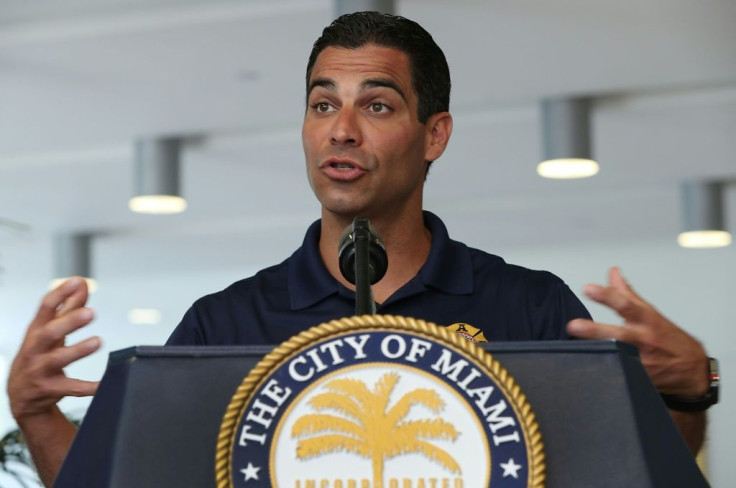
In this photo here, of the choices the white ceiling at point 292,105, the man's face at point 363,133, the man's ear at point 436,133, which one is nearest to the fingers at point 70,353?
the man's face at point 363,133

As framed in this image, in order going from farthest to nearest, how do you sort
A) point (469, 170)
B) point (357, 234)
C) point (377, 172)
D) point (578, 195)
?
point (578, 195) → point (469, 170) → point (377, 172) → point (357, 234)

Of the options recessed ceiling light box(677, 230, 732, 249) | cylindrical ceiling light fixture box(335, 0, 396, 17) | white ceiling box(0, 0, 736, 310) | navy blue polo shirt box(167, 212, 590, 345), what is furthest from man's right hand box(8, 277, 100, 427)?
recessed ceiling light box(677, 230, 732, 249)

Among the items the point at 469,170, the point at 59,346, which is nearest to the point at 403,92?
the point at 59,346

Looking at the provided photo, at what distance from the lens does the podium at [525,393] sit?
0.81 meters

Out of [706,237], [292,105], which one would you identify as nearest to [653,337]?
[292,105]

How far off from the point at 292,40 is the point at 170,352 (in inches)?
179

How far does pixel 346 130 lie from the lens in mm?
1362

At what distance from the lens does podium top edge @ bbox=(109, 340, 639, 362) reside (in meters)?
0.83

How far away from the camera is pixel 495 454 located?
772 mm

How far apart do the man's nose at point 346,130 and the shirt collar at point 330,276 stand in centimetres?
18

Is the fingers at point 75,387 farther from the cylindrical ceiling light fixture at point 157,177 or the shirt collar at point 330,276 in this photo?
the cylindrical ceiling light fixture at point 157,177

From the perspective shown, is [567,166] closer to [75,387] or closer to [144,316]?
[75,387]

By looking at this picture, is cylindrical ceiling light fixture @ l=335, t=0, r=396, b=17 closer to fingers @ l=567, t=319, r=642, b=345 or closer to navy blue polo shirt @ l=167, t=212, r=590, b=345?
navy blue polo shirt @ l=167, t=212, r=590, b=345

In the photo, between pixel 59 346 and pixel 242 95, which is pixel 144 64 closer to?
pixel 242 95
